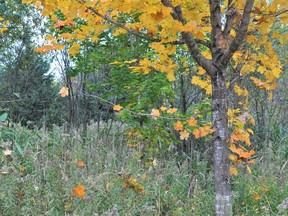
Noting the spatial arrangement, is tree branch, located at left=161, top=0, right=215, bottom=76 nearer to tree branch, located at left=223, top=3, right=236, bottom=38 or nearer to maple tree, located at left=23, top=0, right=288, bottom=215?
maple tree, located at left=23, top=0, right=288, bottom=215

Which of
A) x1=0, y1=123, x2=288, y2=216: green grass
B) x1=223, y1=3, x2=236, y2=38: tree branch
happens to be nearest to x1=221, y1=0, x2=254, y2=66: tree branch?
x1=223, y1=3, x2=236, y2=38: tree branch

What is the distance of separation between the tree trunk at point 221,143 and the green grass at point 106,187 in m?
0.58

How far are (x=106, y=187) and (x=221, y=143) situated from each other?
1.19m

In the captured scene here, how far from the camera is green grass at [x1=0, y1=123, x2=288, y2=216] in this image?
2766mm

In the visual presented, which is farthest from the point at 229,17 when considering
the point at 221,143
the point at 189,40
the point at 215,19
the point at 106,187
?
the point at 106,187

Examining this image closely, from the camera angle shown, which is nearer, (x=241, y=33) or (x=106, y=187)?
(x=241, y=33)

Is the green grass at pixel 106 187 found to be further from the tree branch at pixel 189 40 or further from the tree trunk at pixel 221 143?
the tree branch at pixel 189 40

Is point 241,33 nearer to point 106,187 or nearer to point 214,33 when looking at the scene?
point 214,33

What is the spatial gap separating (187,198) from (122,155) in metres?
1.09

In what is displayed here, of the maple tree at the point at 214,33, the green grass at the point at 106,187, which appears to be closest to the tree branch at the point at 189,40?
the maple tree at the point at 214,33

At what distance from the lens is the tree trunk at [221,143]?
2.24m

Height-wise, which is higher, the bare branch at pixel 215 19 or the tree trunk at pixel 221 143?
the bare branch at pixel 215 19

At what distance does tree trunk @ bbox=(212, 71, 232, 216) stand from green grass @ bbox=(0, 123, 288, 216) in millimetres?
575

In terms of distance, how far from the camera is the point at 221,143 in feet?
7.36
